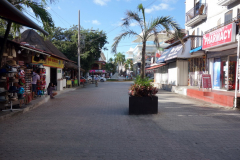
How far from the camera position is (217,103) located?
10367 mm

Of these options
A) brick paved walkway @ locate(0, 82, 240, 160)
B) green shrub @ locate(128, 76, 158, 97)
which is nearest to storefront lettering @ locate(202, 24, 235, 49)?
brick paved walkway @ locate(0, 82, 240, 160)

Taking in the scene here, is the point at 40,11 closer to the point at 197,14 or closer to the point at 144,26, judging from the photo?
the point at 144,26

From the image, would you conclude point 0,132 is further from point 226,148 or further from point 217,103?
point 217,103

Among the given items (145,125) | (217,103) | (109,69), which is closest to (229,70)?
(217,103)

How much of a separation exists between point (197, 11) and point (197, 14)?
54cm

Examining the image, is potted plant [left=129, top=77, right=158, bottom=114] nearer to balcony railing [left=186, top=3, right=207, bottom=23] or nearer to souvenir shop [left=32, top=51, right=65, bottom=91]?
souvenir shop [left=32, top=51, right=65, bottom=91]

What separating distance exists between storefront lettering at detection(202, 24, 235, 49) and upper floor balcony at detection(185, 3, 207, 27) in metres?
4.18

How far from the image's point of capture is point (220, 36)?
1121cm

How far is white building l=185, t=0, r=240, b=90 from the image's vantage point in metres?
10.9

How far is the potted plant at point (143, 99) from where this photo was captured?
7.77 m

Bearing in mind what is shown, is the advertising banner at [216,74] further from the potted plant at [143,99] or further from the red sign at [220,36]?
the potted plant at [143,99]

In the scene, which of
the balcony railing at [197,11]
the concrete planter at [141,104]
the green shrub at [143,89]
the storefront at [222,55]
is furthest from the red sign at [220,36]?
the concrete planter at [141,104]

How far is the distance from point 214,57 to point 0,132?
14.0 m

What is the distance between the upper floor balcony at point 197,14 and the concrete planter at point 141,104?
11.8 meters
